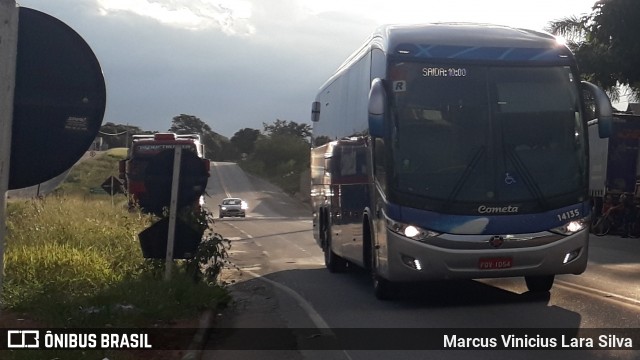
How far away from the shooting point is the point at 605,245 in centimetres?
2500

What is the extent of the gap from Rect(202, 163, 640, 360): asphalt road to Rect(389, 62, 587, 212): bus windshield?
56.5 inches

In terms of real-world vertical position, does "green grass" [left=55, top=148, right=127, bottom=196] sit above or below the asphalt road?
below

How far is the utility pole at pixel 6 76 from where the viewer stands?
4594mm

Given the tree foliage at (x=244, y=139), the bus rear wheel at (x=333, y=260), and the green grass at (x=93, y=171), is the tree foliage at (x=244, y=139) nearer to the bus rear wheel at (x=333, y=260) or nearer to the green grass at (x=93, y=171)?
the green grass at (x=93, y=171)

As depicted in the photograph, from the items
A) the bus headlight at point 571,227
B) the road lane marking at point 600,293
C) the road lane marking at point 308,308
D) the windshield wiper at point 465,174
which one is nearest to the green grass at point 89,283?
the road lane marking at point 308,308

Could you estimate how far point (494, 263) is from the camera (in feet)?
37.2

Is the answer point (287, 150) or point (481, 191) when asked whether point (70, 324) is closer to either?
point (481, 191)

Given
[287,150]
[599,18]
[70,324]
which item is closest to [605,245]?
[599,18]

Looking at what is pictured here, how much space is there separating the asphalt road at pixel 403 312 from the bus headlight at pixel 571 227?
95 centimetres

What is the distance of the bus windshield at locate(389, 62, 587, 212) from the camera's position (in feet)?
37.9

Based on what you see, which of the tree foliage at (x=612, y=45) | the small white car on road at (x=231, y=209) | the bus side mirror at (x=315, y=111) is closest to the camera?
the bus side mirror at (x=315, y=111)

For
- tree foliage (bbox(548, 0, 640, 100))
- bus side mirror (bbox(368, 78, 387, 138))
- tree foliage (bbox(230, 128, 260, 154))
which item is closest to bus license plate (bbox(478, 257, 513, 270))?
bus side mirror (bbox(368, 78, 387, 138))

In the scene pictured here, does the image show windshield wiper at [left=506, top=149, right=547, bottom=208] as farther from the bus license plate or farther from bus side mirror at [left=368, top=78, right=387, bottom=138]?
bus side mirror at [left=368, top=78, right=387, bottom=138]

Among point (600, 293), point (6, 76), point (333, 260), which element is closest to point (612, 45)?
point (333, 260)
